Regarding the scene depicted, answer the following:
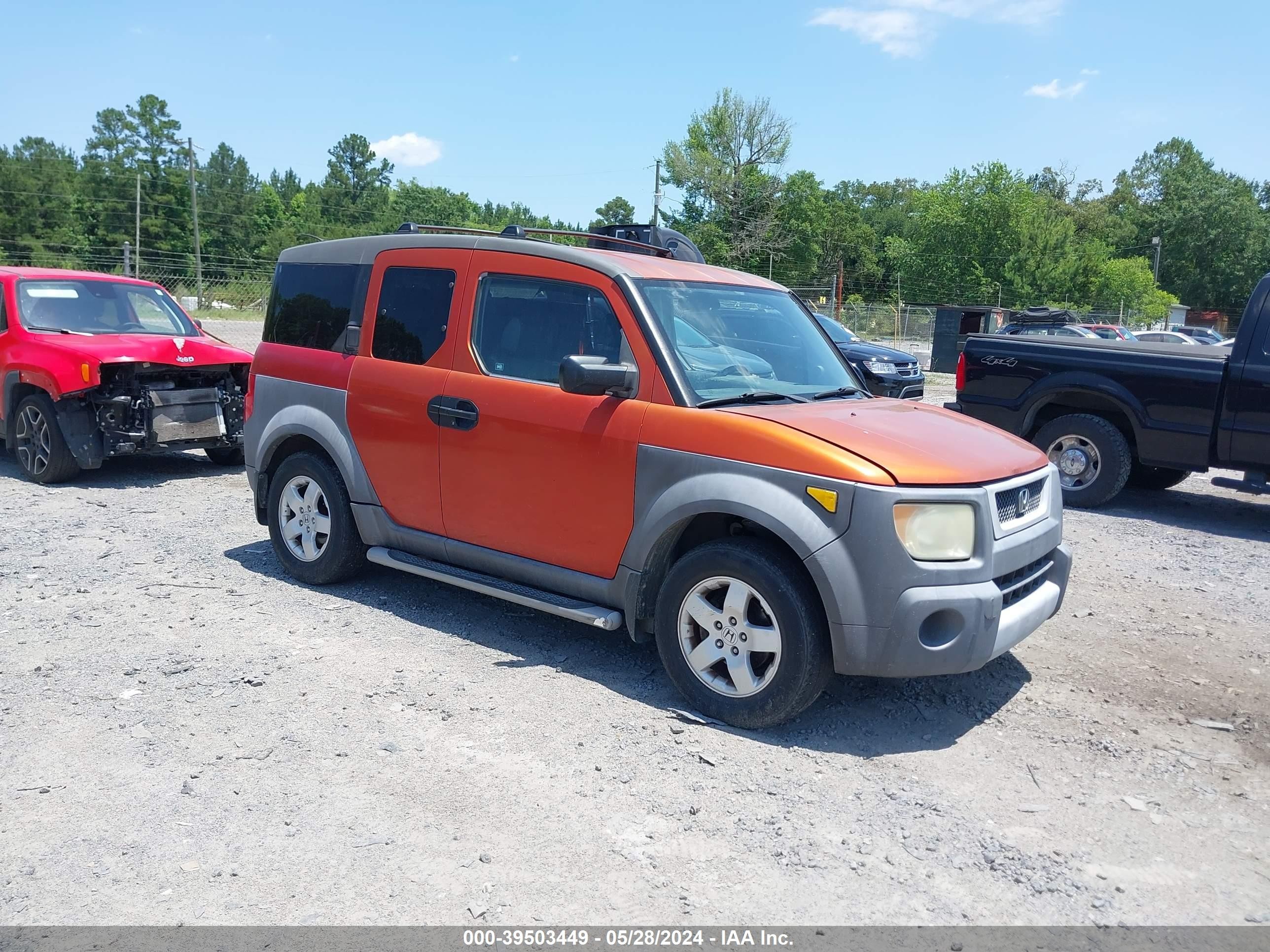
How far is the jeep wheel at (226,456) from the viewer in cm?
1039

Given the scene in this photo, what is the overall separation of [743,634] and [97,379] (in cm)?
714

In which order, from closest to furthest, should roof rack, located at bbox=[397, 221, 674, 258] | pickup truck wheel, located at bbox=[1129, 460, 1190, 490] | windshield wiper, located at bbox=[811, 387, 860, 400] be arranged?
windshield wiper, located at bbox=[811, 387, 860, 400] → roof rack, located at bbox=[397, 221, 674, 258] → pickup truck wheel, located at bbox=[1129, 460, 1190, 490]

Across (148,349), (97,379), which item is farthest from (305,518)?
(148,349)

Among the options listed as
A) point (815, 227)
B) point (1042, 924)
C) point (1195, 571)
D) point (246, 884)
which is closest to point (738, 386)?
point (1042, 924)

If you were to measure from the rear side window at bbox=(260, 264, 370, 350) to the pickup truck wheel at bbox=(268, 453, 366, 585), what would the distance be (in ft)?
2.44

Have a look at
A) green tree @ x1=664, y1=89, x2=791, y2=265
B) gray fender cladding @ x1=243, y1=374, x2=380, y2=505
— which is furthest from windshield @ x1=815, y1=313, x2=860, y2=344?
green tree @ x1=664, y1=89, x2=791, y2=265

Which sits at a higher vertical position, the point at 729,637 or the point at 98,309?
the point at 98,309

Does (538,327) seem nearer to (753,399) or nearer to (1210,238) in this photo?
(753,399)

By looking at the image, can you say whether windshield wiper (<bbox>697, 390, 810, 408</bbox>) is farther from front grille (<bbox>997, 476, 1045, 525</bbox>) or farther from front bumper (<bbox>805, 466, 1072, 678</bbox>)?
front grille (<bbox>997, 476, 1045, 525</bbox>)

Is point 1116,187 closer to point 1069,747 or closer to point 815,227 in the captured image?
point 815,227

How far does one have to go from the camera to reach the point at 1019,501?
4375 millimetres

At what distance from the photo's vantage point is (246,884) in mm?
3092

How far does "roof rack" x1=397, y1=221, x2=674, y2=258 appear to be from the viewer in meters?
5.50

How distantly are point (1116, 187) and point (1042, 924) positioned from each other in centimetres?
12561
